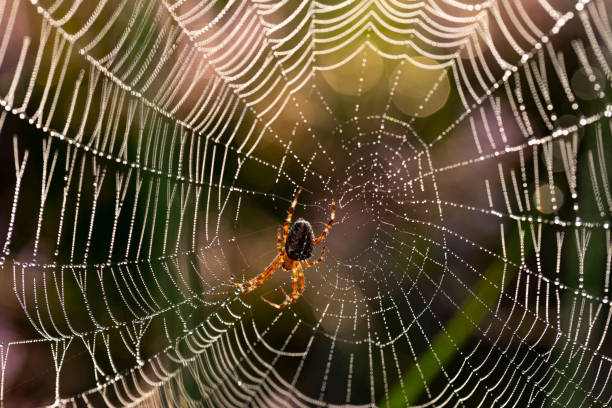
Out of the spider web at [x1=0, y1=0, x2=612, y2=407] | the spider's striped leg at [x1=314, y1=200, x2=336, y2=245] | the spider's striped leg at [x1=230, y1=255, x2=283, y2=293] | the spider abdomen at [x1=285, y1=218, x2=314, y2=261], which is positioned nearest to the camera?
the spider web at [x1=0, y1=0, x2=612, y2=407]

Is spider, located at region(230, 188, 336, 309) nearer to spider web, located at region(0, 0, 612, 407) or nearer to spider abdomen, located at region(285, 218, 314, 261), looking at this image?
spider abdomen, located at region(285, 218, 314, 261)

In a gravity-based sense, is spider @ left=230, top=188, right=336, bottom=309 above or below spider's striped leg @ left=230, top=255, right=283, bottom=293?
above

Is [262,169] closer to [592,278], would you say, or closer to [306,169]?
[306,169]

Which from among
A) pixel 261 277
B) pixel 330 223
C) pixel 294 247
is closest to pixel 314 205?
pixel 330 223

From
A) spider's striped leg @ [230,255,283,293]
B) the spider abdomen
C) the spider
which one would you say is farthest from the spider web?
the spider abdomen

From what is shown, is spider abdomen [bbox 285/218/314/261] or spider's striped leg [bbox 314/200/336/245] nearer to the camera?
spider abdomen [bbox 285/218/314/261]

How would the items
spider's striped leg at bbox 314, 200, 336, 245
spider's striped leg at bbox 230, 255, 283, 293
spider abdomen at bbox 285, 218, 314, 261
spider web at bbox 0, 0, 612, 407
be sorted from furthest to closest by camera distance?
spider's striped leg at bbox 230, 255, 283, 293, spider's striped leg at bbox 314, 200, 336, 245, spider abdomen at bbox 285, 218, 314, 261, spider web at bbox 0, 0, 612, 407

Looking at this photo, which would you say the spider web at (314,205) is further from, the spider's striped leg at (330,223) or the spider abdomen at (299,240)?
the spider abdomen at (299,240)

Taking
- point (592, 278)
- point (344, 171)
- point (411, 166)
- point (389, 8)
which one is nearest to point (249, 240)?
point (344, 171)
